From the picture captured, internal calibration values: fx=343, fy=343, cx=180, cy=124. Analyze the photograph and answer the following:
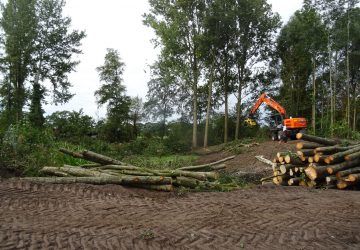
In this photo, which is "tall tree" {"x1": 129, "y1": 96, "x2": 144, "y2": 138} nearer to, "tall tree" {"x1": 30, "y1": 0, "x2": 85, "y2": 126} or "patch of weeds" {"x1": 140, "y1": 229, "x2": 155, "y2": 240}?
"tall tree" {"x1": 30, "y1": 0, "x2": 85, "y2": 126}

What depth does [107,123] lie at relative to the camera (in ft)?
94.9

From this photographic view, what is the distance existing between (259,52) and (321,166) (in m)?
21.9

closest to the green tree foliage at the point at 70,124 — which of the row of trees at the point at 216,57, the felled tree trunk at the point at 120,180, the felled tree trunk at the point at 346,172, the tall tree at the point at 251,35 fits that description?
the row of trees at the point at 216,57

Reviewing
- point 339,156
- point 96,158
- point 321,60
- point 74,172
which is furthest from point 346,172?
point 321,60

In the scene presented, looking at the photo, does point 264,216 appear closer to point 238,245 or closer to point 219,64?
point 238,245

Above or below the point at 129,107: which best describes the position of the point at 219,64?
above

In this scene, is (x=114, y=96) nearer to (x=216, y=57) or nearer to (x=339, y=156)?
(x=216, y=57)

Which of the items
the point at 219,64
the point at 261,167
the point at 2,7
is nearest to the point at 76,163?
the point at 261,167

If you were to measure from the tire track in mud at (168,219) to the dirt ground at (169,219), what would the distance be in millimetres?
12

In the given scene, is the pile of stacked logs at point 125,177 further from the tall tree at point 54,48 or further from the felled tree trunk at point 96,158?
the tall tree at point 54,48

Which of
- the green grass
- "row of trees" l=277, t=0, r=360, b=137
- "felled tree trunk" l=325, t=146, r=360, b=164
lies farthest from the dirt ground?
"row of trees" l=277, t=0, r=360, b=137

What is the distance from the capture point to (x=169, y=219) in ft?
17.5

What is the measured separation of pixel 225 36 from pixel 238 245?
977 inches

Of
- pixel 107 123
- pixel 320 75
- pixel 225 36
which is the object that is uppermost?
pixel 225 36
